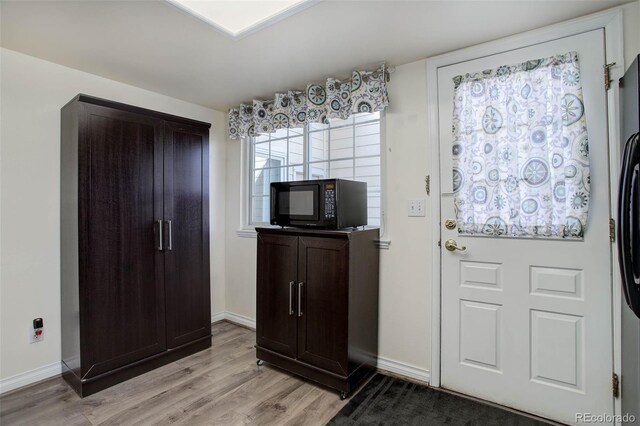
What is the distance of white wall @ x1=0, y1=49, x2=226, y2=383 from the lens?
208 centimetres

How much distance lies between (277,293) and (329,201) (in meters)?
0.82

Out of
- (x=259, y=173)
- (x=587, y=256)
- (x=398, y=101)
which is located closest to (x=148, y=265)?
(x=259, y=173)

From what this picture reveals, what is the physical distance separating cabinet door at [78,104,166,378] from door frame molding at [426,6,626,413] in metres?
2.02

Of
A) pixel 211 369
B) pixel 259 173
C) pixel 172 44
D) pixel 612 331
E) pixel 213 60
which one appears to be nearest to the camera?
pixel 612 331

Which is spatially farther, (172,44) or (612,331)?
(172,44)

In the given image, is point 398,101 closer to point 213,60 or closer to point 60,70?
point 213,60

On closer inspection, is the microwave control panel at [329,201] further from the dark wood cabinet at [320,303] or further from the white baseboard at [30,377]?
the white baseboard at [30,377]

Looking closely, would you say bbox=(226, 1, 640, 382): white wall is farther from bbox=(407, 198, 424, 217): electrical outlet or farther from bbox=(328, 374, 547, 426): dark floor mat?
bbox=(328, 374, 547, 426): dark floor mat

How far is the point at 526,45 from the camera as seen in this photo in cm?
186

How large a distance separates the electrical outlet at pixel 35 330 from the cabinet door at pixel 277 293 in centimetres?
150

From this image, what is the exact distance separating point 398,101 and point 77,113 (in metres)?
2.17

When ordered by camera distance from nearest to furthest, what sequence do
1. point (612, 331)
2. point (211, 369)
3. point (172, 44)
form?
point (612, 331) → point (172, 44) → point (211, 369)

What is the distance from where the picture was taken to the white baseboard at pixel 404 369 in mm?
2193

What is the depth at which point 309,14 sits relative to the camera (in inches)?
67.1
